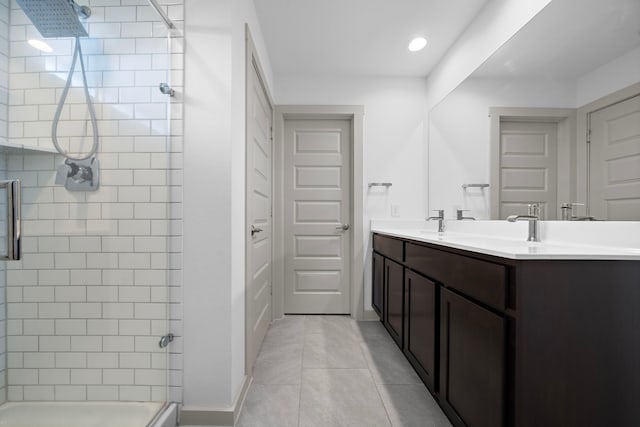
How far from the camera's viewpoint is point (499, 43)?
1.86 meters

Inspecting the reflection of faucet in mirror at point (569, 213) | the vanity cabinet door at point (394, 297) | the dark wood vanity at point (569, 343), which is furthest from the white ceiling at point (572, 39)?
the vanity cabinet door at point (394, 297)

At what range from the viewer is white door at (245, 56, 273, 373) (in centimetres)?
181

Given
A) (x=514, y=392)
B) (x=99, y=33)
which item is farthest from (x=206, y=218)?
(x=514, y=392)

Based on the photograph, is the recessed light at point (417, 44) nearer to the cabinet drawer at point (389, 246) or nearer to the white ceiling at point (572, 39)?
the white ceiling at point (572, 39)

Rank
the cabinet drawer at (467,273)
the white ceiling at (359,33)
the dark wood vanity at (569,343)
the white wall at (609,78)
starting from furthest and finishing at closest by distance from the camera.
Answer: the white ceiling at (359,33), the white wall at (609,78), the cabinet drawer at (467,273), the dark wood vanity at (569,343)

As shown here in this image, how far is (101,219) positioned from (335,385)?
154 centimetres

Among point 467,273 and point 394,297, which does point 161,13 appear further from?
point 394,297

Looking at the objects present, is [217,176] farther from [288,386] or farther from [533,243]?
[533,243]

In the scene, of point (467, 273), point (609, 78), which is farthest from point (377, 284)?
point (609, 78)

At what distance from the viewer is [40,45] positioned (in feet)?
3.96

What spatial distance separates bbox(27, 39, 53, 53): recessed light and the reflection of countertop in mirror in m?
1.87

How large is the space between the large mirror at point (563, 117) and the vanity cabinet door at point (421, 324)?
2.25 ft

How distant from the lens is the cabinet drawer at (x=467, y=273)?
1005mm

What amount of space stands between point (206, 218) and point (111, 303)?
22.5 inches
